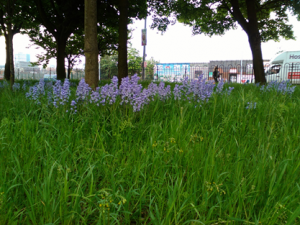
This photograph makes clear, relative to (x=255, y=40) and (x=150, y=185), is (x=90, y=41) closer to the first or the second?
(x=150, y=185)

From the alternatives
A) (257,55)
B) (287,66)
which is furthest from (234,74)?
(257,55)

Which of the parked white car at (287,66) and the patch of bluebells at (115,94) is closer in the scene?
the patch of bluebells at (115,94)

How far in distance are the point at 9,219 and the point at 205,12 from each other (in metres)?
14.6

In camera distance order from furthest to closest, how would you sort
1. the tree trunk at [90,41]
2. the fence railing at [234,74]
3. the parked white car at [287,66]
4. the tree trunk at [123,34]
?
1. the parked white car at [287,66]
2. the fence railing at [234,74]
3. the tree trunk at [123,34]
4. the tree trunk at [90,41]

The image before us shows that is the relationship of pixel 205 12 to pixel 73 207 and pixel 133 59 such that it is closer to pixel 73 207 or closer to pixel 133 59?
pixel 73 207

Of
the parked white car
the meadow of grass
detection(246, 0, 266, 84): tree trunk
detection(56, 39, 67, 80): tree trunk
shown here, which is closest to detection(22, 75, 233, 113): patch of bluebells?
the meadow of grass

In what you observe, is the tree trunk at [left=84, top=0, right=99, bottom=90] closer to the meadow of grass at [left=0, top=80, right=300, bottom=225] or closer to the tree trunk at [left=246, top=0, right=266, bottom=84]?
the meadow of grass at [left=0, top=80, right=300, bottom=225]

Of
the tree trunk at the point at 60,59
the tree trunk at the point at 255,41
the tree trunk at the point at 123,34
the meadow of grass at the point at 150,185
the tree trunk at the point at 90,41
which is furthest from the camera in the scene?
the tree trunk at the point at 60,59

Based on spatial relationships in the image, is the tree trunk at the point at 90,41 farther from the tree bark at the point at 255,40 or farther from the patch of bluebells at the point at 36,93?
the tree bark at the point at 255,40

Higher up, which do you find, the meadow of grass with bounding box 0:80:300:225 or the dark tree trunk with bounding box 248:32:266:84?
the dark tree trunk with bounding box 248:32:266:84

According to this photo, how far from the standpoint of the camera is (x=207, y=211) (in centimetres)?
151

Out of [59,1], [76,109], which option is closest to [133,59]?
[59,1]

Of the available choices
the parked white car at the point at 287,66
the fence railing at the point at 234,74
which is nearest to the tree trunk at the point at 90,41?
the fence railing at the point at 234,74

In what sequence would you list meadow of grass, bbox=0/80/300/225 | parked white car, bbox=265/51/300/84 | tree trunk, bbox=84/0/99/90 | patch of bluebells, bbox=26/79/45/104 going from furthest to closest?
parked white car, bbox=265/51/300/84, tree trunk, bbox=84/0/99/90, patch of bluebells, bbox=26/79/45/104, meadow of grass, bbox=0/80/300/225
